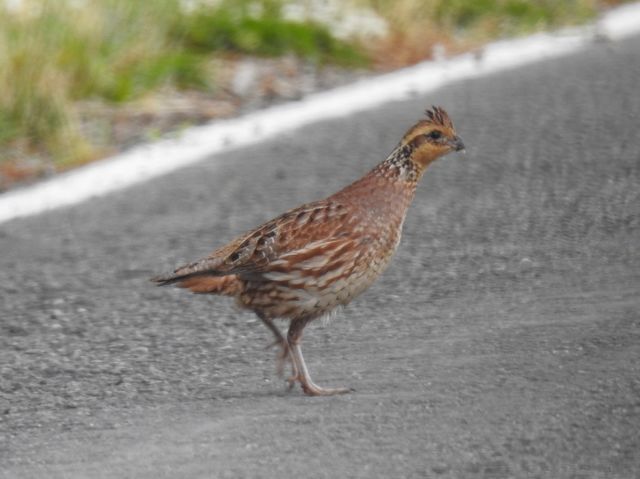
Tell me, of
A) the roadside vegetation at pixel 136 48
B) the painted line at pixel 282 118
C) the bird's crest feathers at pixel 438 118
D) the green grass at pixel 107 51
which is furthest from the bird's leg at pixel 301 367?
the green grass at pixel 107 51

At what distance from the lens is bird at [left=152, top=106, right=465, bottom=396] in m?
5.59

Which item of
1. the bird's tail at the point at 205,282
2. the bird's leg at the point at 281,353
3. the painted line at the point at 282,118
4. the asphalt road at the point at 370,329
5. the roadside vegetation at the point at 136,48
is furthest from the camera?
the roadside vegetation at the point at 136,48

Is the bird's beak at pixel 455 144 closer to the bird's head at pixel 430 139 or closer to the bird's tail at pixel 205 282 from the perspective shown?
the bird's head at pixel 430 139

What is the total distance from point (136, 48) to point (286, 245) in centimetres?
529

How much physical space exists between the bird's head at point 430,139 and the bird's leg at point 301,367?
2.53 ft

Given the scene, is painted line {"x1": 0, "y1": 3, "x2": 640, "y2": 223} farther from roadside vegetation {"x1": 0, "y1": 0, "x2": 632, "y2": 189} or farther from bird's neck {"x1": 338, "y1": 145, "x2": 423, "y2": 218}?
bird's neck {"x1": 338, "y1": 145, "x2": 423, "y2": 218}

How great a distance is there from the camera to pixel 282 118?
9945 millimetres

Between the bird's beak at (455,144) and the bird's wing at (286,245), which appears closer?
the bird's wing at (286,245)

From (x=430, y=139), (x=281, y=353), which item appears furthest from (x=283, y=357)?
(x=430, y=139)

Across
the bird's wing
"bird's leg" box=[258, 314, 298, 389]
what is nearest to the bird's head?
the bird's wing

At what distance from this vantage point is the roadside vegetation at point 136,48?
9.56 metres

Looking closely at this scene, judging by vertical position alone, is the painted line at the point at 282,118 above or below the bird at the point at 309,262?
above

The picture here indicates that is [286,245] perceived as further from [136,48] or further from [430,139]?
[136,48]

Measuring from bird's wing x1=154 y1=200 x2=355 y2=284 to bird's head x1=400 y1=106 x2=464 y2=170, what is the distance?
0.40m
